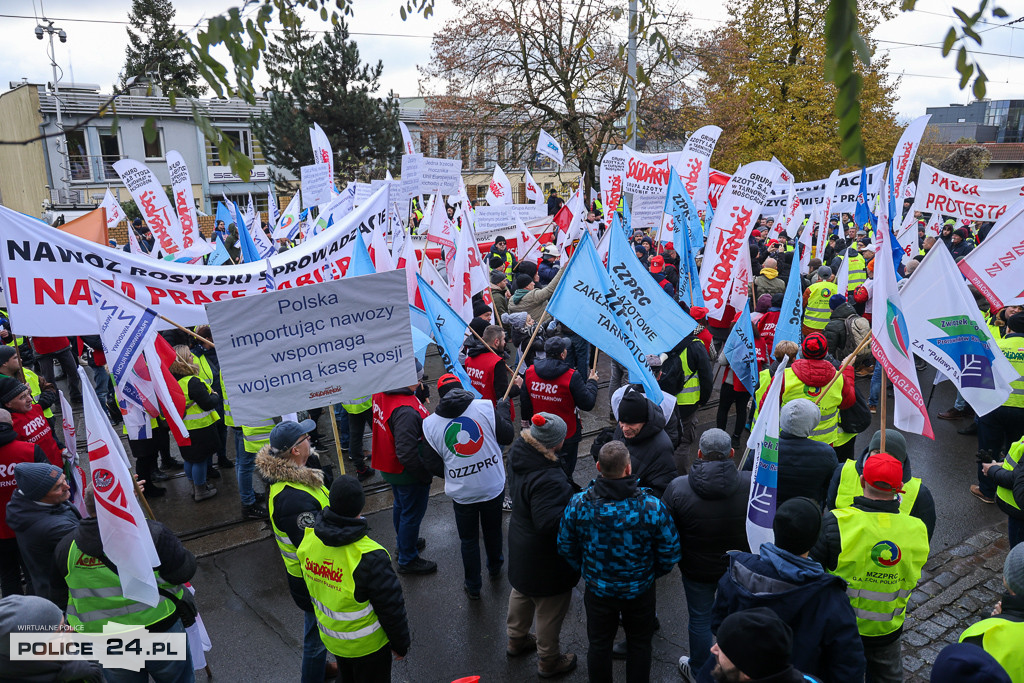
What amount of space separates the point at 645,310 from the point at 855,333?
4.18m

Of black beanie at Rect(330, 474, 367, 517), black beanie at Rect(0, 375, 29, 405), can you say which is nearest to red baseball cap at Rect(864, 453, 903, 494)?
black beanie at Rect(330, 474, 367, 517)

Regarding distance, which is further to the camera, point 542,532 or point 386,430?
point 386,430

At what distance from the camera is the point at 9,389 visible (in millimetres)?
5695

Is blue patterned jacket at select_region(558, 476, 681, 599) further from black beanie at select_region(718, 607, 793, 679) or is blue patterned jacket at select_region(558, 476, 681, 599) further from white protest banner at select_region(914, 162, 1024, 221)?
white protest banner at select_region(914, 162, 1024, 221)

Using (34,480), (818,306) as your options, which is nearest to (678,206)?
(818,306)

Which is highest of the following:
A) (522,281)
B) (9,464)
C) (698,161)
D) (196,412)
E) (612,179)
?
(698,161)

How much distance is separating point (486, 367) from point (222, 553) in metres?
3.11

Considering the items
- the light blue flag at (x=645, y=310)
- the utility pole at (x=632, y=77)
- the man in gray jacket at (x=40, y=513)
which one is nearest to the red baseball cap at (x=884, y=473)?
Answer: the light blue flag at (x=645, y=310)

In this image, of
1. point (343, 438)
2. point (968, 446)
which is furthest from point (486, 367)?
point (968, 446)

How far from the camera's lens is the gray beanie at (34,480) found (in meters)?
4.14

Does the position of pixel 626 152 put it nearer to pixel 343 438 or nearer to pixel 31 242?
pixel 343 438

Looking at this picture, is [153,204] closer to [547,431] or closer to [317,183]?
[317,183]

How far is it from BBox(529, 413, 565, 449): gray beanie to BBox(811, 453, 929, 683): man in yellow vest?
164cm

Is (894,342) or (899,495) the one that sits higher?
(894,342)
